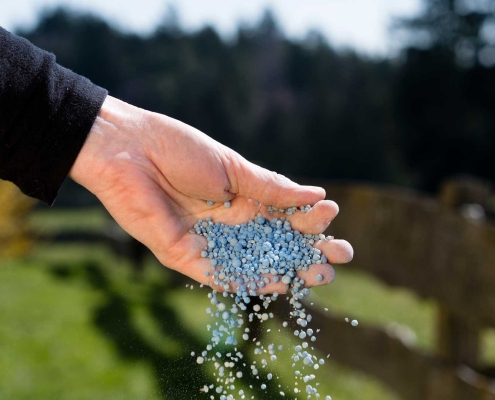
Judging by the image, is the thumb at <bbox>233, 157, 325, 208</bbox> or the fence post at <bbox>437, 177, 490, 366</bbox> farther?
the fence post at <bbox>437, 177, 490, 366</bbox>

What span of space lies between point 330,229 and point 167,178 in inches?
71.9

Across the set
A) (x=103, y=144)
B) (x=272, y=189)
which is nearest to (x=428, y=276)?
(x=272, y=189)

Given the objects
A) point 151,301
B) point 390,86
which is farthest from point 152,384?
point 390,86

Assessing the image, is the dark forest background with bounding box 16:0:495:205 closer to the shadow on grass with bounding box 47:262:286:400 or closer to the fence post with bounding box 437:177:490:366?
the shadow on grass with bounding box 47:262:286:400

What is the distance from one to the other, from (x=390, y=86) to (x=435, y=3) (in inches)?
172

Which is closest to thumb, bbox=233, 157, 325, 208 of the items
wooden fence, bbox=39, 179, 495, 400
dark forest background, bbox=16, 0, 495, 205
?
wooden fence, bbox=39, 179, 495, 400

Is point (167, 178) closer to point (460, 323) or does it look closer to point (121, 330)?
point (460, 323)

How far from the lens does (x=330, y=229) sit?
3.29 meters

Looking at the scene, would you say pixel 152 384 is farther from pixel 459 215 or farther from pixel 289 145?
pixel 289 145

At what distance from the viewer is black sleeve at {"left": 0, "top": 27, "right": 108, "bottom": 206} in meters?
1.47

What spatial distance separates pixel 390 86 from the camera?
1269 centimetres

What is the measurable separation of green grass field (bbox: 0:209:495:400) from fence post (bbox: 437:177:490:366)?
346 millimetres

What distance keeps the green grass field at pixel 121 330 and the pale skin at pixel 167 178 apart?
32cm

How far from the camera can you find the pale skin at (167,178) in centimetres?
153
